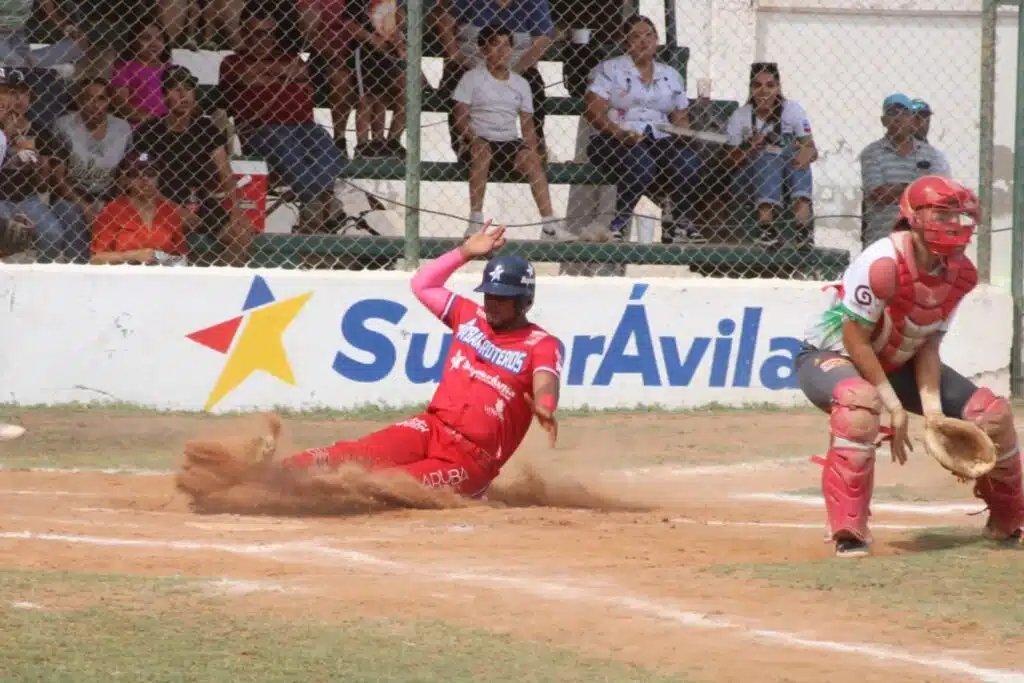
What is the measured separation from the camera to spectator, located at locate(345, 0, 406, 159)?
42.8ft

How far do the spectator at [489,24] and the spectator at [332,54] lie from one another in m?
0.77

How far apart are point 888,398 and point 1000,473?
724 millimetres

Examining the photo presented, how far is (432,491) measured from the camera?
826 centimetres

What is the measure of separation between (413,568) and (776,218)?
23.6 feet

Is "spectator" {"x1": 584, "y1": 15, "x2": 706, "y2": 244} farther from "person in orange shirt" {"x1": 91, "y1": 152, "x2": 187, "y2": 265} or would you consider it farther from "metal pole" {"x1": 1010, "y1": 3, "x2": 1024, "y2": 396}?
"person in orange shirt" {"x1": 91, "y1": 152, "x2": 187, "y2": 265}

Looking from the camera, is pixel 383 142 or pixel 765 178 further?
pixel 383 142

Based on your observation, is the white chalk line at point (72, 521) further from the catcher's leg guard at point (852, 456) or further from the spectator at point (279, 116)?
the spectator at point (279, 116)

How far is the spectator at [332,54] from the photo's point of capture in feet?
42.5

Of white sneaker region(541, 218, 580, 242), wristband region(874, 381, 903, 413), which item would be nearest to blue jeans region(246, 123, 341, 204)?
white sneaker region(541, 218, 580, 242)

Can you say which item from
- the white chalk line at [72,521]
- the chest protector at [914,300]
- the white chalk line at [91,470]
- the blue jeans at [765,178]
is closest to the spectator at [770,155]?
the blue jeans at [765,178]

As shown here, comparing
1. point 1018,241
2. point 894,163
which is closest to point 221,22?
point 894,163

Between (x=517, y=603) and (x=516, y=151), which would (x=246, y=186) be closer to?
(x=516, y=151)

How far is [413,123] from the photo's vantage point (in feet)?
39.9

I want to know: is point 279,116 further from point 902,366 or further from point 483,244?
point 902,366
